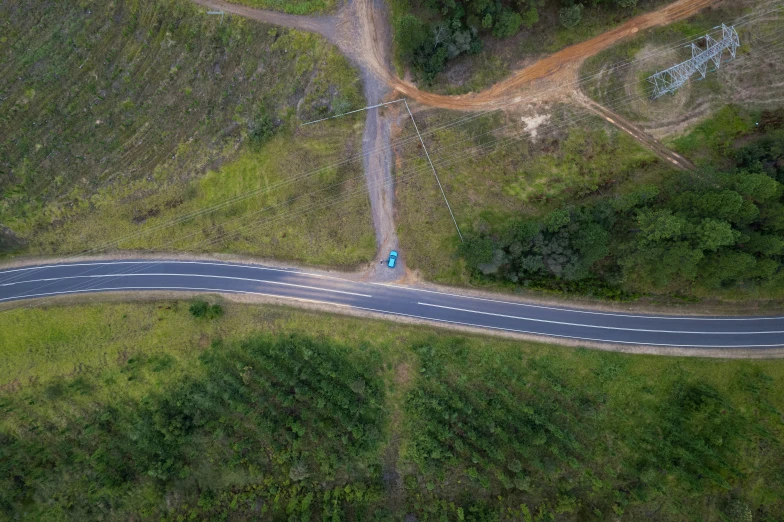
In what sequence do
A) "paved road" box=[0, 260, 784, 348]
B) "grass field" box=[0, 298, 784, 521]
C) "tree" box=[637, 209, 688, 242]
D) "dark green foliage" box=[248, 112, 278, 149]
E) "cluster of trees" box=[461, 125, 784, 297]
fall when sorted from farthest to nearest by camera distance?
"dark green foliage" box=[248, 112, 278, 149], "paved road" box=[0, 260, 784, 348], "grass field" box=[0, 298, 784, 521], "tree" box=[637, 209, 688, 242], "cluster of trees" box=[461, 125, 784, 297]

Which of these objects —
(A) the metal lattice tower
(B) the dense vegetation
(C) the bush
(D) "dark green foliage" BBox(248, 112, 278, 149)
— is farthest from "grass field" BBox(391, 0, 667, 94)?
(D) "dark green foliage" BBox(248, 112, 278, 149)

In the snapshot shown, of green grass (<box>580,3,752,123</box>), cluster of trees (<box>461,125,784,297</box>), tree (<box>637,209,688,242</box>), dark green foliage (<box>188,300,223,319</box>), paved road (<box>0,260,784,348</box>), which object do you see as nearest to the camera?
cluster of trees (<box>461,125,784,297</box>)

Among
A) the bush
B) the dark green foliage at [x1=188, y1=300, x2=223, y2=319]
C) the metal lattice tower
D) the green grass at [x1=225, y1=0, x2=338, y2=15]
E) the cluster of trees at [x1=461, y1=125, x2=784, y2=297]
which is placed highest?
the green grass at [x1=225, y1=0, x2=338, y2=15]

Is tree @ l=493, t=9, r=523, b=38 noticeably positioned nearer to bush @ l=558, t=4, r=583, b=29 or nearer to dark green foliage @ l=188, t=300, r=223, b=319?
bush @ l=558, t=4, r=583, b=29

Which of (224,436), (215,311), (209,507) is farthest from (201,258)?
(209,507)

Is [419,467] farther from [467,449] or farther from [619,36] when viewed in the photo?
[619,36]

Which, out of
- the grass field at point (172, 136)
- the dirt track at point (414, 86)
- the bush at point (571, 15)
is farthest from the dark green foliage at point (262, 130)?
the bush at point (571, 15)

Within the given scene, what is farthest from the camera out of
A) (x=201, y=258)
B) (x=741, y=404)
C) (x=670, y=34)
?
(x=201, y=258)
